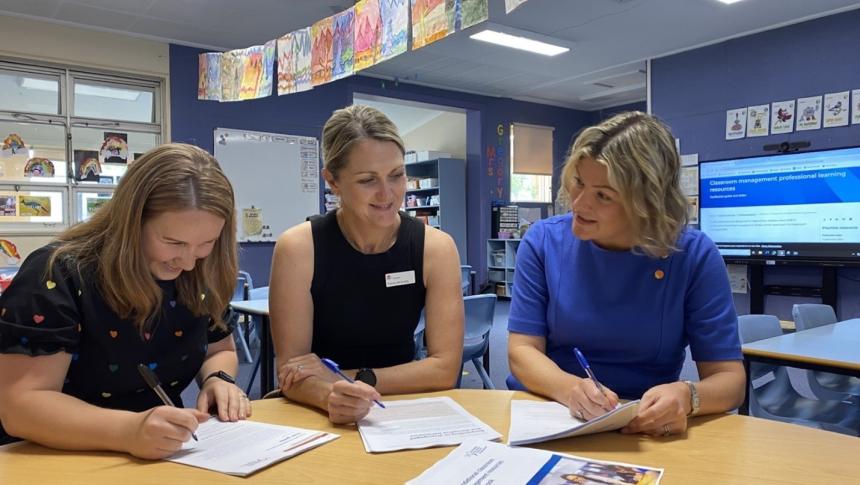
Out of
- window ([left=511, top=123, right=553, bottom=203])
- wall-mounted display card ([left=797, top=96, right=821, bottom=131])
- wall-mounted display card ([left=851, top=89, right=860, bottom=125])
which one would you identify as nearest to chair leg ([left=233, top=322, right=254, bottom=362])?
window ([left=511, top=123, right=553, bottom=203])

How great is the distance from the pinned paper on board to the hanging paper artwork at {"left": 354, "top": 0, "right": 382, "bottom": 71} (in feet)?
10.8

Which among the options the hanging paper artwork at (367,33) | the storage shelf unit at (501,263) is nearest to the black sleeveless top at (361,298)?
the hanging paper artwork at (367,33)

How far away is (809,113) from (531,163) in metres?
4.02

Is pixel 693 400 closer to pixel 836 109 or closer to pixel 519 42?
pixel 836 109

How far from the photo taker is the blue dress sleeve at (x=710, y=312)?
4.18ft

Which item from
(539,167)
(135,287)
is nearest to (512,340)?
(135,287)

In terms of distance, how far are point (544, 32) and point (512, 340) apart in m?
4.90

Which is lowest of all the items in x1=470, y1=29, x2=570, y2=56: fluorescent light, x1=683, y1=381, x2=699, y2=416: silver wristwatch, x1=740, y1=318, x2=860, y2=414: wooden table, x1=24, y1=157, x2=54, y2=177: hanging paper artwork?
x1=740, y1=318, x2=860, y2=414: wooden table

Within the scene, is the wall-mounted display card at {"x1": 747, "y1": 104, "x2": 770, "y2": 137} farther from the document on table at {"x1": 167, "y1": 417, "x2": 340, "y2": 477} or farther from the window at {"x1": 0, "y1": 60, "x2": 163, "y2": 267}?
the document on table at {"x1": 167, "y1": 417, "x2": 340, "y2": 477}

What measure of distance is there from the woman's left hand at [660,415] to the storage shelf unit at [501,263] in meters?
7.03

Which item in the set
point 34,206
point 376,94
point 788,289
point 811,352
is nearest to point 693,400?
point 811,352

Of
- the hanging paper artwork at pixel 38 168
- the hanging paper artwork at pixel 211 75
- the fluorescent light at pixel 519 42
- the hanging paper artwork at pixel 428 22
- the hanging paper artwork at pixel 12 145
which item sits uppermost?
the fluorescent light at pixel 519 42

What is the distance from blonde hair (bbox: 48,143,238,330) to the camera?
1.07 metres

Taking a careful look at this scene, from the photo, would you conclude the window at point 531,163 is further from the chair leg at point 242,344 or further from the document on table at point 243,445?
the document on table at point 243,445
